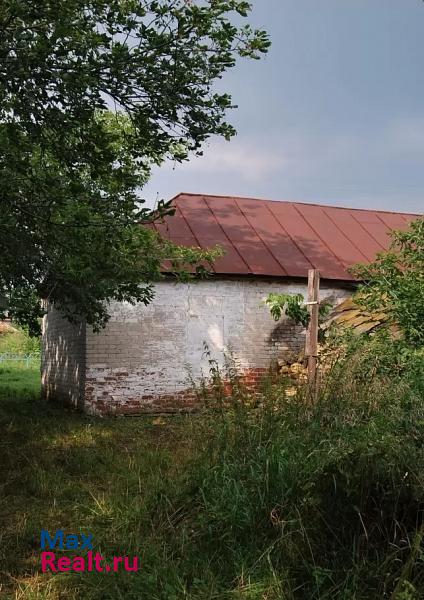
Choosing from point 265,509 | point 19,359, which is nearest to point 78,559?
point 265,509

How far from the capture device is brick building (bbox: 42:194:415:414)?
426 inches

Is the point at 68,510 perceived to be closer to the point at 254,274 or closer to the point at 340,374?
the point at 340,374

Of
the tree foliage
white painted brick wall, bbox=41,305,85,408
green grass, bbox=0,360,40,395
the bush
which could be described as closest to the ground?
the bush

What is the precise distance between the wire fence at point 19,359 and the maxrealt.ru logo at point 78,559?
84.4ft

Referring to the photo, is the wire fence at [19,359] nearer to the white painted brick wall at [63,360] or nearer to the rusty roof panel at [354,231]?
the white painted brick wall at [63,360]

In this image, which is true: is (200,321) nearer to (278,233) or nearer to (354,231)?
(278,233)

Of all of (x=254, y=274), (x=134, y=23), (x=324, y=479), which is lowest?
(x=324, y=479)

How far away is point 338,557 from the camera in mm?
3203

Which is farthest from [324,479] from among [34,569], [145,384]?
[145,384]

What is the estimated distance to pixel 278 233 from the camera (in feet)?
43.8

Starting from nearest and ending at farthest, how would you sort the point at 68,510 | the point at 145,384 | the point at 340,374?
1. the point at 340,374
2. the point at 68,510
3. the point at 145,384

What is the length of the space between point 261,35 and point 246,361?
289 inches

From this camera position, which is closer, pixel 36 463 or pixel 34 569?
pixel 34 569

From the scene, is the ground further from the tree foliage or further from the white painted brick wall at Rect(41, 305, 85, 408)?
the tree foliage
